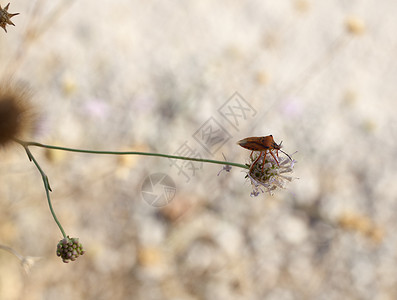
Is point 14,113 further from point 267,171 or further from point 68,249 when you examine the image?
point 267,171

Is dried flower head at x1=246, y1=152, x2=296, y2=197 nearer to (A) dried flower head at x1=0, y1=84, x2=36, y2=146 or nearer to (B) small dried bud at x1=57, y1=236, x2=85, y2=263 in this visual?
(B) small dried bud at x1=57, y1=236, x2=85, y2=263

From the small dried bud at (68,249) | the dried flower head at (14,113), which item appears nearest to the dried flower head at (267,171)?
the small dried bud at (68,249)

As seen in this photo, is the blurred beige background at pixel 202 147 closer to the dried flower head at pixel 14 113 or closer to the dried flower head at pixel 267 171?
the dried flower head at pixel 14 113

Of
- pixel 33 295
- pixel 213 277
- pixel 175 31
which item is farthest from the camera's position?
pixel 175 31

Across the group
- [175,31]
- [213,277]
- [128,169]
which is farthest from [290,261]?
[175,31]

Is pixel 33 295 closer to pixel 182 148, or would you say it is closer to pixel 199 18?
pixel 182 148

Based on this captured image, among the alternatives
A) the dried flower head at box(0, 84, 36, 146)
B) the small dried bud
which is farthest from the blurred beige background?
the small dried bud
